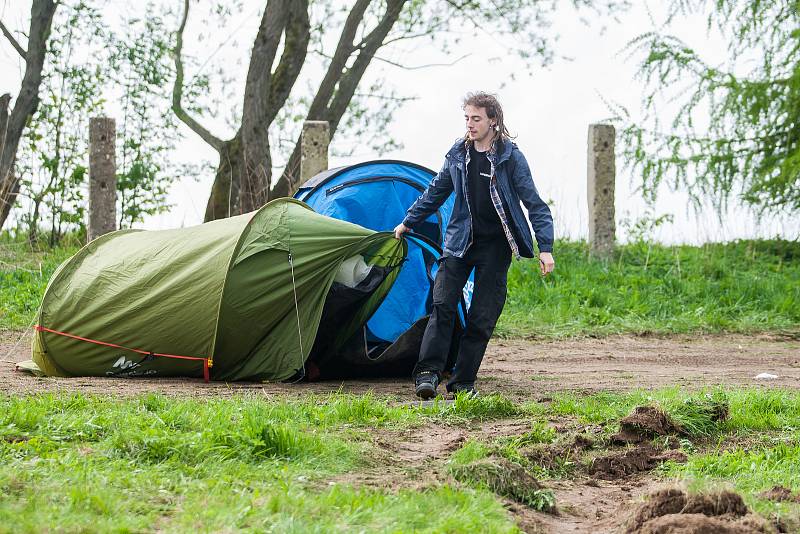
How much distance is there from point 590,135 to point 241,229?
25.0 ft

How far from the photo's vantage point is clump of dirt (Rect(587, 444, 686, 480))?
4965 mm

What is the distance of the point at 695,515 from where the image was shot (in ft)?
12.4

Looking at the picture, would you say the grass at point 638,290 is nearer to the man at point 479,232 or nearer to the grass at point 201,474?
the man at point 479,232

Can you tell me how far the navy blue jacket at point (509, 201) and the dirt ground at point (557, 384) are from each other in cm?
111

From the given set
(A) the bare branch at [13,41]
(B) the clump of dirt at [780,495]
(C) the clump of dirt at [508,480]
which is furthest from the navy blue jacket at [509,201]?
(A) the bare branch at [13,41]

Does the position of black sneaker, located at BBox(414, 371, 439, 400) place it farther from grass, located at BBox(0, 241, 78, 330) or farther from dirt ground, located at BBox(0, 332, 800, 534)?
grass, located at BBox(0, 241, 78, 330)

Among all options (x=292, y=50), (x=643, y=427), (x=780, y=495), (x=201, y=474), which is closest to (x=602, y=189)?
(x=292, y=50)

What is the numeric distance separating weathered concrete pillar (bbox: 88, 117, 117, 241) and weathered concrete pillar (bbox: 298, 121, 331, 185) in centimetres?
263

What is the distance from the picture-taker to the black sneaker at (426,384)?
21.6ft

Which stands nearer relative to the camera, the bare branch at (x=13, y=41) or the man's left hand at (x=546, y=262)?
the man's left hand at (x=546, y=262)

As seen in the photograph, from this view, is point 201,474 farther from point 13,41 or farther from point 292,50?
point 13,41

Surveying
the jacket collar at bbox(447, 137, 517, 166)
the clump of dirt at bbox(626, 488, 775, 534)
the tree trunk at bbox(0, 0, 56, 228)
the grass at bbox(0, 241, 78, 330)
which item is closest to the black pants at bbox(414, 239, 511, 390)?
the jacket collar at bbox(447, 137, 517, 166)

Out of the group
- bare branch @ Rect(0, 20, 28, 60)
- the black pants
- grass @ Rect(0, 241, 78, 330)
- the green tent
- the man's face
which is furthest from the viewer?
bare branch @ Rect(0, 20, 28, 60)

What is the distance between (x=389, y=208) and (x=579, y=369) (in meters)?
2.20
